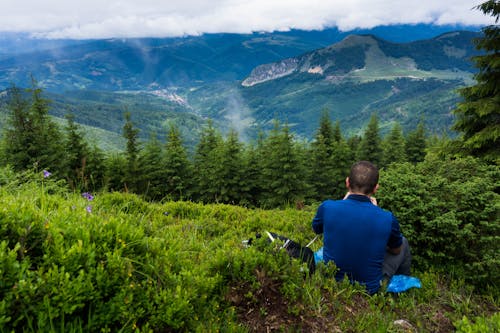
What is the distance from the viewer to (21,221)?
7.16ft

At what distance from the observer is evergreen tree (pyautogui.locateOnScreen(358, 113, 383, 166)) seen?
32.7 meters

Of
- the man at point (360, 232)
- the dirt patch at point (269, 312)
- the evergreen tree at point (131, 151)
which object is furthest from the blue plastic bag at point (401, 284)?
the evergreen tree at point (131, 151)

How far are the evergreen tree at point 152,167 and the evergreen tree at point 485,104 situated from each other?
2164 cm

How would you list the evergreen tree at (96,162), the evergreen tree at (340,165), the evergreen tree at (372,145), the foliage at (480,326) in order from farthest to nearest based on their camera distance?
the evergreen tree at (372,145)
the evergreen tree at (340,165)
the evergreen tree at (96,162)
the foliage at (480,326)

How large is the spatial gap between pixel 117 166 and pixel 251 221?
922 inches

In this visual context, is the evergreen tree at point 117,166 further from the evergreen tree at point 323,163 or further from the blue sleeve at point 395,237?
the blue sleeve at point 395,237

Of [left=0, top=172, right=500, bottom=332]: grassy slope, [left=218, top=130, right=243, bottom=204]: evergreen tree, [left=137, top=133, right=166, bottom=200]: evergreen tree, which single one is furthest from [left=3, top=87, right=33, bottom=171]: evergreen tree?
[left=0, top=172, right=500, bottom=332]: grassy slope

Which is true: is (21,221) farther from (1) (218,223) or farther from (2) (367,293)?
(1) (218,223)

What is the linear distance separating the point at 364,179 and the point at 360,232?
65 centimetres

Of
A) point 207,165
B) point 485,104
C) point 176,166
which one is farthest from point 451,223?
point 176,166

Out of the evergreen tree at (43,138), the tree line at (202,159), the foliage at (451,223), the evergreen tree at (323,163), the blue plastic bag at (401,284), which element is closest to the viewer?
the blue plastic bag at (401,284)

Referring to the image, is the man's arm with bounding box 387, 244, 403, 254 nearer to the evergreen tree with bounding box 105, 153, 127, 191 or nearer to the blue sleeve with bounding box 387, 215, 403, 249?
the blue sleeve with bounding box 387, 215, 403, 249

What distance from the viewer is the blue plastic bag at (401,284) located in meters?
3.85

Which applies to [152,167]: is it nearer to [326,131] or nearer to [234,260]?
[326,131]
